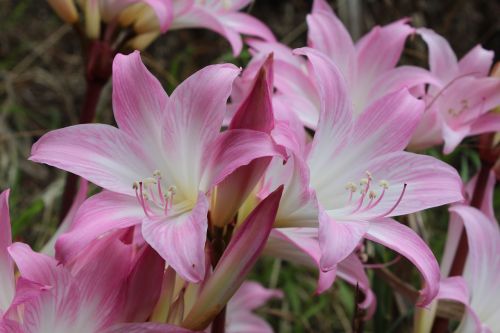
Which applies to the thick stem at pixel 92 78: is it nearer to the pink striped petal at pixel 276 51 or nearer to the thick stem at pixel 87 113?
the thick stem at pixel 87 113

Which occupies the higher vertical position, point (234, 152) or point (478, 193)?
point (234, 152)

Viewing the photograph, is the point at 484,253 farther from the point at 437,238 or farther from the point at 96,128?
the point at 437,238

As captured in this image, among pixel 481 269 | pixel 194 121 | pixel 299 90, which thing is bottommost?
pixel 481 269

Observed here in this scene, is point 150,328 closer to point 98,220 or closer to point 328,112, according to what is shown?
point 98,220

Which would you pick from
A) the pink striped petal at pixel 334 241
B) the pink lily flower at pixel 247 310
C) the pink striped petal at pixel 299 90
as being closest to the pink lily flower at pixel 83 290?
the pink striped petal at pixel 334 241

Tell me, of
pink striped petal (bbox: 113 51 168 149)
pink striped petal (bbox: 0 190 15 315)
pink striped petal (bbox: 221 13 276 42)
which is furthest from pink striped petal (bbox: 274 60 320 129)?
pink striped petal (bbox: 0 190 15 315)

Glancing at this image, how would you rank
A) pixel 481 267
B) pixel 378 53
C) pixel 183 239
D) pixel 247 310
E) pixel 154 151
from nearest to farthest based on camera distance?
1. pixel 183 239
2. pixel 154 151
3. pixel 481 267
4. pixel 378 53
5. pixel 247 310

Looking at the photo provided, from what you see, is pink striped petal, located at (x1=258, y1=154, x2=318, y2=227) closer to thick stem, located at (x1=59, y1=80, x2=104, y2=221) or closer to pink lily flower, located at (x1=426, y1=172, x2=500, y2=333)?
pink lily flower, located at (x1=426, y1=172, x2=500, y2=333)

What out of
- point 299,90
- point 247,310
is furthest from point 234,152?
point 247,310
